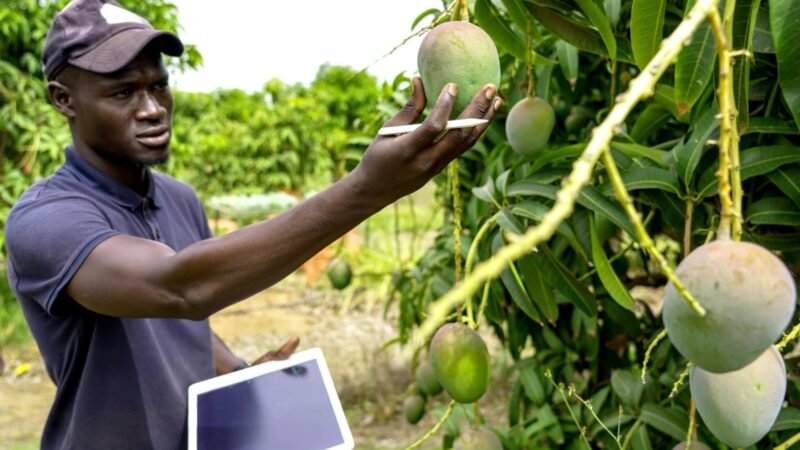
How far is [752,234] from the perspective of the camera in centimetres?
112

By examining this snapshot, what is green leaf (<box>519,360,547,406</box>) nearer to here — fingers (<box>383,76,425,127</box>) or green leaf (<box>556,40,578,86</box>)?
green leaf (<box>556,40,578,86</box>)

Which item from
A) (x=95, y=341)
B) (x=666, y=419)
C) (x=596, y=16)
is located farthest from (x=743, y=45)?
(x=95, y=341)

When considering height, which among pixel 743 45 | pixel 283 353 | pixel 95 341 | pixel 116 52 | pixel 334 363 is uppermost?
pixel 743 45

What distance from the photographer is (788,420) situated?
1.10 meters

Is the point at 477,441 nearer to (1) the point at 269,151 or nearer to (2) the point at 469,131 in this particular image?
(2) the point at 469,131

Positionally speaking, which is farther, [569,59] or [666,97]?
[569,59]

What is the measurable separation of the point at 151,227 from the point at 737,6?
1083 millimetres

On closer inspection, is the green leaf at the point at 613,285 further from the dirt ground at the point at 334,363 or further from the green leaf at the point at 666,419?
the dirt ground at the point at 334,363

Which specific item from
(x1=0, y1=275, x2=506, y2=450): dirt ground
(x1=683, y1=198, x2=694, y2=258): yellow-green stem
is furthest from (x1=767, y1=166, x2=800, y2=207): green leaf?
(x1=0, y1=275, x2=506, y2=450): dirt ground

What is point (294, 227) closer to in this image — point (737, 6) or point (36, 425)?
point (737, 6)

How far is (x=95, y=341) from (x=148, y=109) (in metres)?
0.41

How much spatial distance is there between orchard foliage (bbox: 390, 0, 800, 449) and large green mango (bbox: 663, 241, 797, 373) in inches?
6.7

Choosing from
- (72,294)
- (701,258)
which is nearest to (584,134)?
(72,294)

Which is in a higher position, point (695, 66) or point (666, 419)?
point (695, 66)
